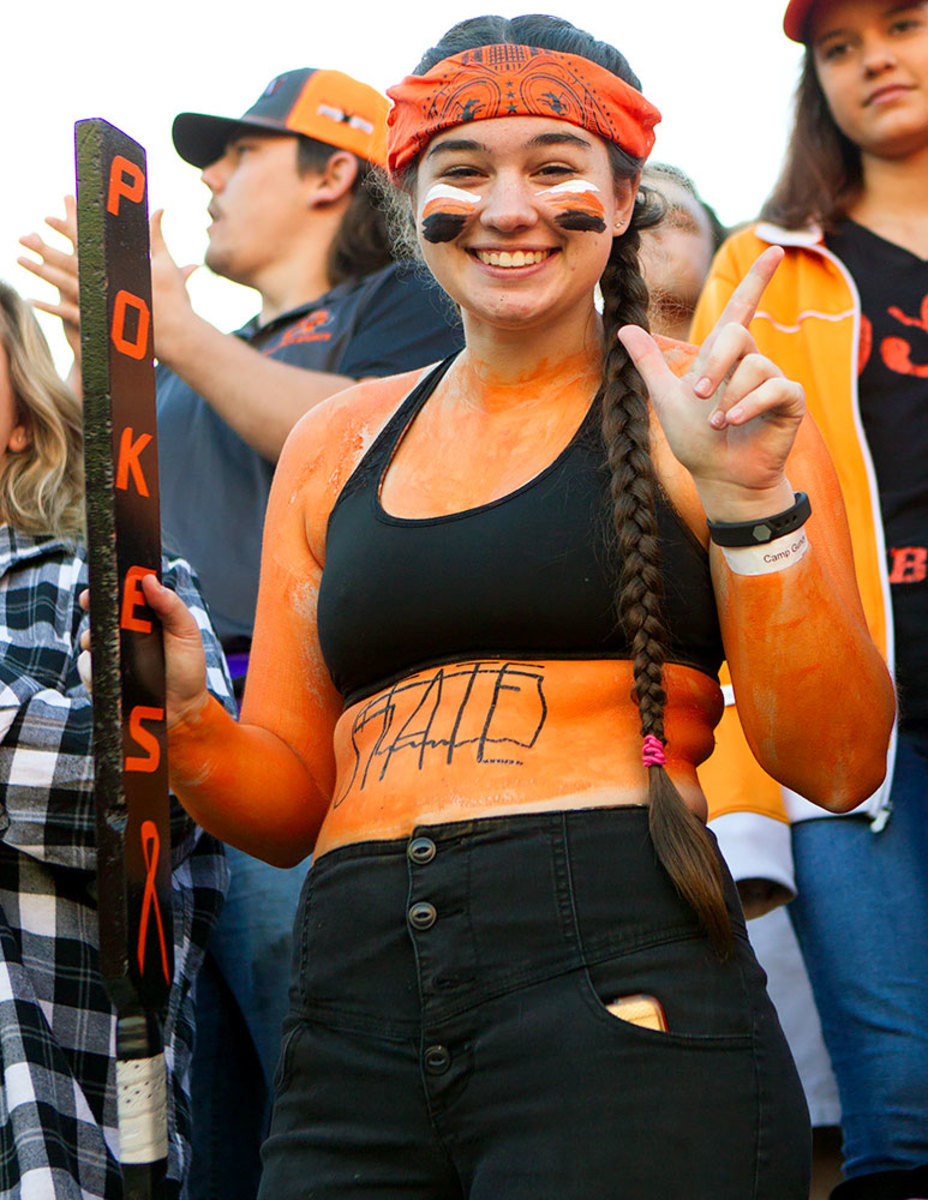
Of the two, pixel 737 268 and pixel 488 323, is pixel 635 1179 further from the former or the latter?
pixel 737 268

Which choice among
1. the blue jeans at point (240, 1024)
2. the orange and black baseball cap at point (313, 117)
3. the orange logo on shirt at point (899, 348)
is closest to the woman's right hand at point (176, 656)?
the blue jeans at point (240, 1024)

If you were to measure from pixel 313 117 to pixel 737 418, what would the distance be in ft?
8.69

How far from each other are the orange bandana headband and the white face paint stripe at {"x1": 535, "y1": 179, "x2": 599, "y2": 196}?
0.09m

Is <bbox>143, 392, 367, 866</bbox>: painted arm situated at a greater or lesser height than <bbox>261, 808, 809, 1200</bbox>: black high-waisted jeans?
greater

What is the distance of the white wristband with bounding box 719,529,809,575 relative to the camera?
181cm

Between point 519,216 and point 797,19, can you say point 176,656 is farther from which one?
point 797,19

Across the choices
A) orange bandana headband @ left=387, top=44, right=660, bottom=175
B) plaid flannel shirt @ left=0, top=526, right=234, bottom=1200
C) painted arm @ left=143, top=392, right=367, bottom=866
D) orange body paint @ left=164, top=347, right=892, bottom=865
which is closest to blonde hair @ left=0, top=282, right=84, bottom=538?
plaid flannel shirt @ left=0, top=526, right=234, bottom=1200

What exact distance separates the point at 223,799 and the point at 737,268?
5.55ft

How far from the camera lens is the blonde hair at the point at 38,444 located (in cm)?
310

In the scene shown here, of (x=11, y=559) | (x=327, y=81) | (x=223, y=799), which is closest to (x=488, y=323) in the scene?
(x=223, y=799)

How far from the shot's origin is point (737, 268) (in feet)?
10.6

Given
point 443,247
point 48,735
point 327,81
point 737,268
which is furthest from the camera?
point 327,81

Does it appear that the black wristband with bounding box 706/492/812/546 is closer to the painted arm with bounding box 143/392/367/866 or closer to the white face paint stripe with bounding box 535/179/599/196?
the white face paint stripe with bounding box 535/179/599/196

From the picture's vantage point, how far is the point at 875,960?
8.68 feet
